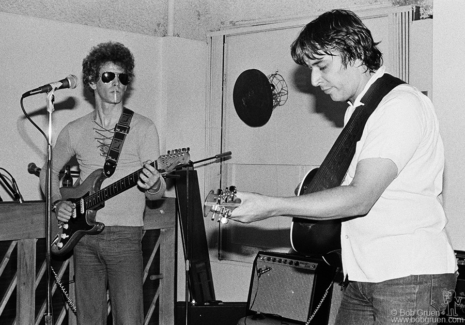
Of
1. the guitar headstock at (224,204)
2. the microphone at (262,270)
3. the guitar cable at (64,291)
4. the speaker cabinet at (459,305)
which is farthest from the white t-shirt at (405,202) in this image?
the guitar cable at (64,291)

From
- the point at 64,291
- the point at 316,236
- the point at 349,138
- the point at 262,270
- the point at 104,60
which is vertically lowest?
the point at 64,291

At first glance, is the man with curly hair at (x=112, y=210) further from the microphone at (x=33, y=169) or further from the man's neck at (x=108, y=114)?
the microphone at (x=33, y=169)

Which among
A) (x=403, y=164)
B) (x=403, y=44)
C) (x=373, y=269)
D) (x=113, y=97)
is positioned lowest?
(x=373, y=269)

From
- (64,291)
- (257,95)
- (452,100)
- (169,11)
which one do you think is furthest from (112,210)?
(169,11)

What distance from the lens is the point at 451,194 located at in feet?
12.3

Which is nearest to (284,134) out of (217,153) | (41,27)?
(217,153)

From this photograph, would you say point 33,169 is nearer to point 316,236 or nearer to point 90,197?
point 90,197

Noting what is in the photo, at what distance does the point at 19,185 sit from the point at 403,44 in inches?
114

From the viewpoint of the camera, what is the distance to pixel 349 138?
206cm

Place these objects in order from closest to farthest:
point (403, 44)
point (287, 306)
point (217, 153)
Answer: point (287, 306) < point (403, 44) < point (217, 153)

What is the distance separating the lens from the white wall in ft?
12.1

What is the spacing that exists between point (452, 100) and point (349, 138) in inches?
75.6

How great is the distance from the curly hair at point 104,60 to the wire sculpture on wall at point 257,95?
1.67 metres

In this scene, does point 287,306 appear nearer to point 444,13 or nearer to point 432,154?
point 444,13
